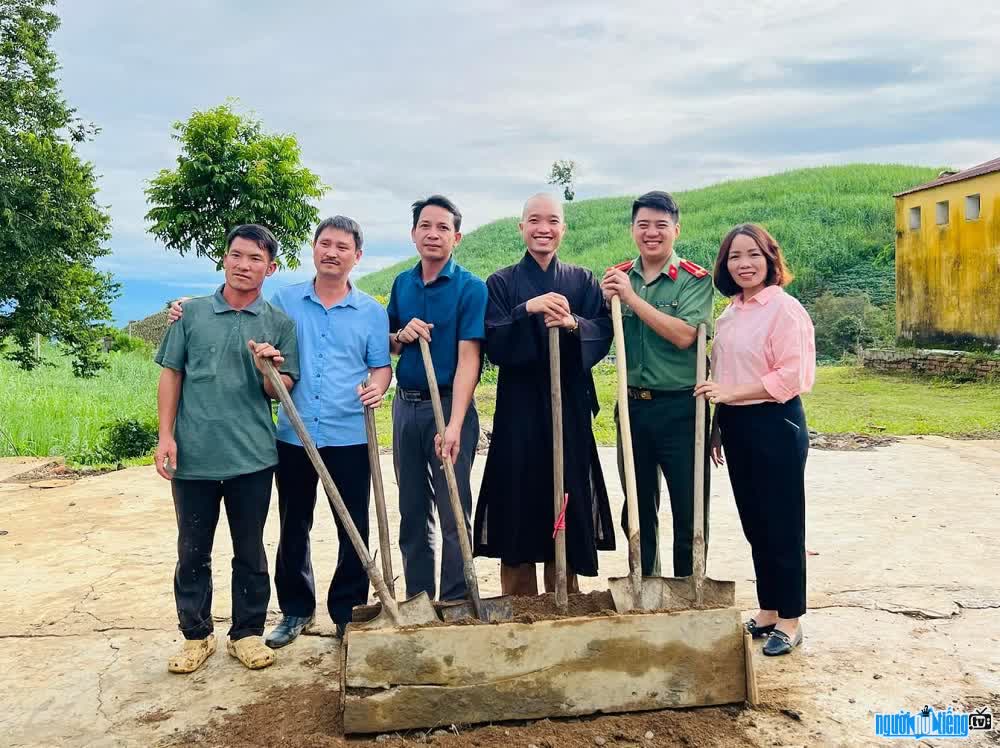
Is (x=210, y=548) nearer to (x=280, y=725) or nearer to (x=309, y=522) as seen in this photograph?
(x=309, y=522)

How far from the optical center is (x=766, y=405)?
2.98 m

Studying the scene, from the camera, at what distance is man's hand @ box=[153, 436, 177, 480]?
2.90 metres

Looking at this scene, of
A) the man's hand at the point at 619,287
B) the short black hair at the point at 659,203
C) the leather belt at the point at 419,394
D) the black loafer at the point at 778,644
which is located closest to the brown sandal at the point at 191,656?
the leather belt at the point at 419,394

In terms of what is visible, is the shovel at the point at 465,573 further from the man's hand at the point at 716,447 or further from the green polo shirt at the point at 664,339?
the man's hand at the point at 716,447

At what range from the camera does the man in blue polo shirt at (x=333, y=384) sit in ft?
10.1

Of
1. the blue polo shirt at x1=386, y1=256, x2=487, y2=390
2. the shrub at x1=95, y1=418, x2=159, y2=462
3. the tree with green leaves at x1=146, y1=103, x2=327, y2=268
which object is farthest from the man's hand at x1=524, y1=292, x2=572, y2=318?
the tree with green leaves at x1=146, y1=103, x2=327, y2=268

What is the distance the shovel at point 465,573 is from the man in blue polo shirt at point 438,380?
119mm

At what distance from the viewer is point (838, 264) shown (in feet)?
104

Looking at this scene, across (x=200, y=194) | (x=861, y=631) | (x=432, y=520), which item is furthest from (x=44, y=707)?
(x=200, y=194)

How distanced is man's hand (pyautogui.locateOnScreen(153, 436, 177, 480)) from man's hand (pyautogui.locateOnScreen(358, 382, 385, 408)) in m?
0.70

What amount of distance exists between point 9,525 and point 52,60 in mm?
9778

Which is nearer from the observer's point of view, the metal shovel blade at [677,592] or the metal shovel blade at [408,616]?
the metal shovel blade at [408,616]

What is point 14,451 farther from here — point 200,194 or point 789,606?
point 789,606

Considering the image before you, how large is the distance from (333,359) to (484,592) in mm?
1510
